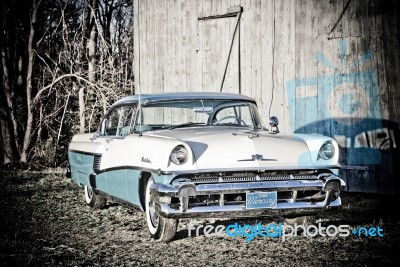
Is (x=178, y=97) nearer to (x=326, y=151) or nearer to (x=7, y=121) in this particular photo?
(x=326, y=151)

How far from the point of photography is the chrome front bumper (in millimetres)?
4871

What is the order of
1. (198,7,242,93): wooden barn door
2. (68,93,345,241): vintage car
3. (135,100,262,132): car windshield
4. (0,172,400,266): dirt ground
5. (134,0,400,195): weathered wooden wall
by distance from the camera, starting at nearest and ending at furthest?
(0,172,400,266): dirt ground → (68,93,345,241): vintage car → (135,100,262,132): car windshield → (134,0,400,195): weathered wooden wall → (198,7,242,93): wooden barn door

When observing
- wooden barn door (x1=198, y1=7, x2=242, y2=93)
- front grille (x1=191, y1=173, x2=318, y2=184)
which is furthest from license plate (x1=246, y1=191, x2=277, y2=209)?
wooden barn door (x1=198, y1=7, x2=242, y2=93)

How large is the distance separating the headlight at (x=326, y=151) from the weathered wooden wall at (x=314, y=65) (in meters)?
2.82

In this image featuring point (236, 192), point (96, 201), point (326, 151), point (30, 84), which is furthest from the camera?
point (30, 84)

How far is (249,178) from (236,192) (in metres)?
0.23

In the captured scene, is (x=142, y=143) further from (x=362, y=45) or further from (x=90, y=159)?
(x=362, y=45)

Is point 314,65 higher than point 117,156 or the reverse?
higher

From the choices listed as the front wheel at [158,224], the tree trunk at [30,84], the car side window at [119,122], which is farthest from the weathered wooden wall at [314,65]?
the tree trunk at [30,84]

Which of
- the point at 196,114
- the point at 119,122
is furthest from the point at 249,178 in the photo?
the point at 119,122

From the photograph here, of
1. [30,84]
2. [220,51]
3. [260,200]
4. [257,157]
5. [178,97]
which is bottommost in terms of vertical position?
[260,200]

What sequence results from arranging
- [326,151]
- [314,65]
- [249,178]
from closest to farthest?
1. [249,178]
2. [326,151]
3. [314,65]

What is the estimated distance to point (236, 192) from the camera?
494 centimetres

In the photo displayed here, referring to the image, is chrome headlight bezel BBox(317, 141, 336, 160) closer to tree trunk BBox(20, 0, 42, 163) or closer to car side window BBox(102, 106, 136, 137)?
car side window BBox(102, 106, 136, 137)
